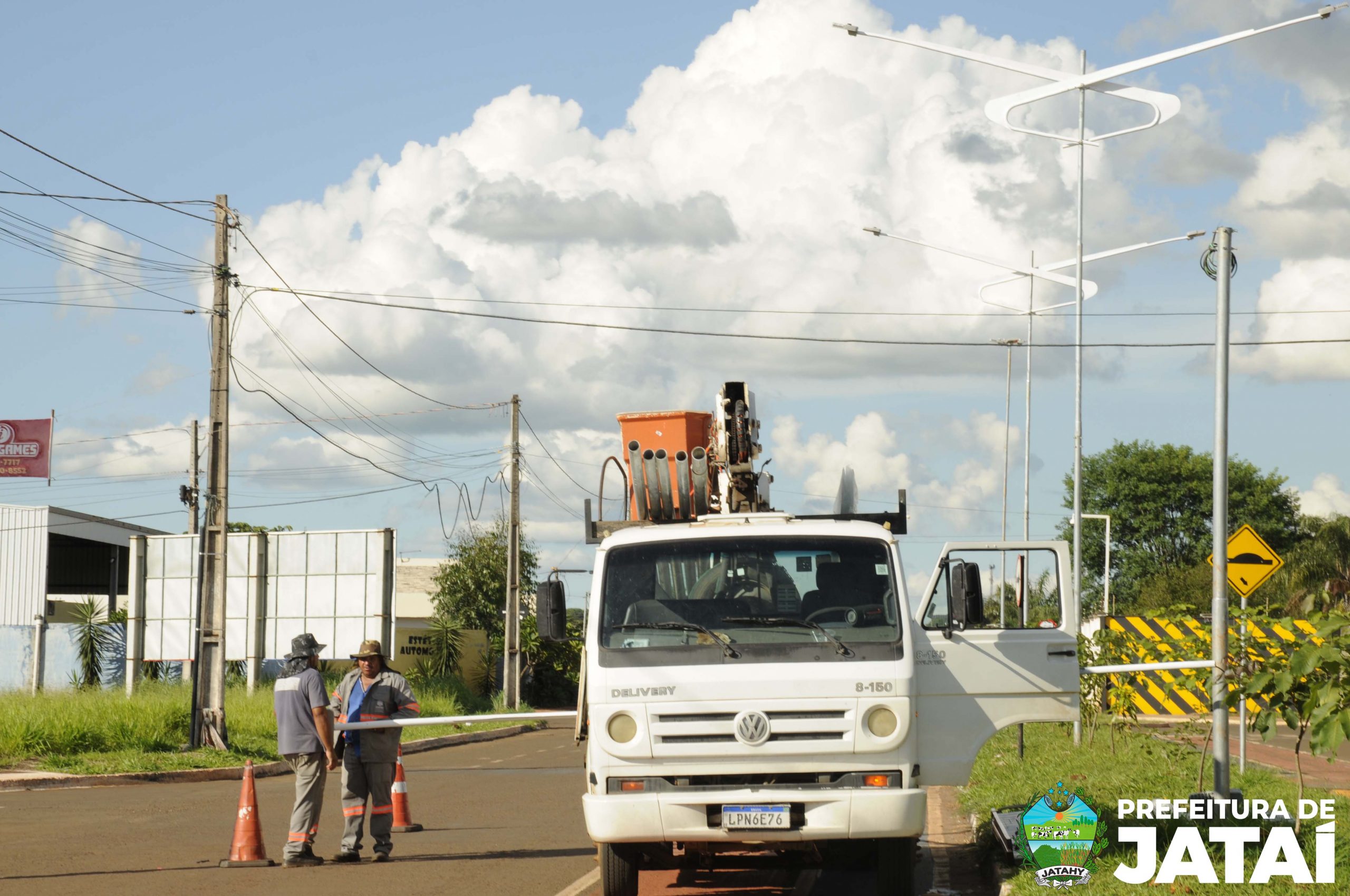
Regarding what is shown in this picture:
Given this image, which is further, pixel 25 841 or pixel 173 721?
pixel 173 721

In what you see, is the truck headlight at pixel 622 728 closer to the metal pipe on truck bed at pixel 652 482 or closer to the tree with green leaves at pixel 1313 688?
the tree with green leaves at pixel 1313 688

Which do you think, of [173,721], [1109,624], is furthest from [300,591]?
[1109,624]

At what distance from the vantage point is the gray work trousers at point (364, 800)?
455 inches

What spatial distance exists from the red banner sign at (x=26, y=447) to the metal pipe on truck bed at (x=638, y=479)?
142 feet

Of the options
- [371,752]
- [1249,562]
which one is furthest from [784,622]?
[1249,562]

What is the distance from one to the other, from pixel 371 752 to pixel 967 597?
5.15 meters

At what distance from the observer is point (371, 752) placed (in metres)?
11.5

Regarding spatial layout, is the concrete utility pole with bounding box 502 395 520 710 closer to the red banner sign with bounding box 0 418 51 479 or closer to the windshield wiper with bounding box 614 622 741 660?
the red banner sign with bounding box 0 418 51 479

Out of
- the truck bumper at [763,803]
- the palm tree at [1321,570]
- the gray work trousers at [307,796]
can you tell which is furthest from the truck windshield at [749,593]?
the palm tree at [1321,570]

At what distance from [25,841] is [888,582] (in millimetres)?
8620

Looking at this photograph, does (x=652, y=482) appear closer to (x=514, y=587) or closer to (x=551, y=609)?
(x=551, y=609)

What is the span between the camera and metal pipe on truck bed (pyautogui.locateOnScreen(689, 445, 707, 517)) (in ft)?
38.9

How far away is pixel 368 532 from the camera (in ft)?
103

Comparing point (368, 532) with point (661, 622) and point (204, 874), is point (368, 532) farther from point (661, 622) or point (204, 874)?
point (661, 622)
